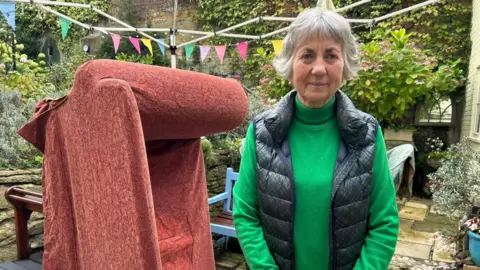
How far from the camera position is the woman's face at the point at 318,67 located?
3.35ft

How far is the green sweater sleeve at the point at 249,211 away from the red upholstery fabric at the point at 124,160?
27cm

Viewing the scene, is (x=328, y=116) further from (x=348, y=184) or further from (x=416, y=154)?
(x=416, y=154)

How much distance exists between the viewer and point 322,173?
1.04 m

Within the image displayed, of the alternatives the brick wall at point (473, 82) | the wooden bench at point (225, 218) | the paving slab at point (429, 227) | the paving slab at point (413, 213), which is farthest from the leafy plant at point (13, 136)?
the brick wall at point (473, 82)

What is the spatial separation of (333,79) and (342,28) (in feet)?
0.47

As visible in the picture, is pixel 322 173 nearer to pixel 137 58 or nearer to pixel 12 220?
pixel 12 220

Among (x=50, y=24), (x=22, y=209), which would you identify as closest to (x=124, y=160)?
(x=22, y=209)

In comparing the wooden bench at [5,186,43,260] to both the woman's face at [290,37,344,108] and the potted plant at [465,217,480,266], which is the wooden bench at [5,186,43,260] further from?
the potted plant at [465,217,480,266]

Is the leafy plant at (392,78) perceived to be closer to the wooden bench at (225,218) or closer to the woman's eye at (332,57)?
the wooden bench at (225,218)

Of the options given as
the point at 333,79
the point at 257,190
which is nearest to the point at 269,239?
the point at 257,190

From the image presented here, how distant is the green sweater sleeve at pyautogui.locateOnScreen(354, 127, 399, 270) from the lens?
103cm

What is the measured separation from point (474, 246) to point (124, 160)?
218 cm

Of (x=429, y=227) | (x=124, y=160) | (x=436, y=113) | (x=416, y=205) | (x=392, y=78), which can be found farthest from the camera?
(x=436, y=113)

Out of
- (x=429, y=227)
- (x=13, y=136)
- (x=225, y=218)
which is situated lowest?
(x=429, y=227)
